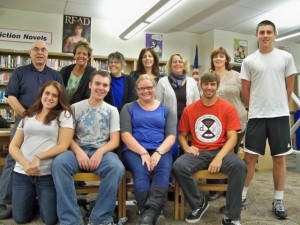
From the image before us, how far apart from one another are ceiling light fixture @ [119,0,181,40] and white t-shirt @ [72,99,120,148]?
108 inches

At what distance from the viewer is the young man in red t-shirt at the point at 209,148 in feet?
6.49

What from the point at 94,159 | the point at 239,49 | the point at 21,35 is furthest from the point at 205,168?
the point at 239,49

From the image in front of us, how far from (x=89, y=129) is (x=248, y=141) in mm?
1292

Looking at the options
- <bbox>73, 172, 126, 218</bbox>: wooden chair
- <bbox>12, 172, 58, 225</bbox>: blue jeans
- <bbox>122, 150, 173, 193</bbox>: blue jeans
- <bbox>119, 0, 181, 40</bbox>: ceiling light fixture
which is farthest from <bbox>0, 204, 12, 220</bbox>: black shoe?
<bbox>119, 0, 181, 40</bbox>: ceiling light fixture

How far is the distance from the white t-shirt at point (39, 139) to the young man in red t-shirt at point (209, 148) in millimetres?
906

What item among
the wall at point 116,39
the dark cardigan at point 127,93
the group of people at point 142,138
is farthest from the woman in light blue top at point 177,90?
the wall at point 116,39

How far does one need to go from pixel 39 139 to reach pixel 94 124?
0.40 m

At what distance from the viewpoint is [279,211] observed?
221 cm

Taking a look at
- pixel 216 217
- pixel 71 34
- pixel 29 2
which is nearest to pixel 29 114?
pixel 216 217

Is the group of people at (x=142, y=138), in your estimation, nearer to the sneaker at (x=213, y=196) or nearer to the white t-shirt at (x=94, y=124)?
the white t-shirt at (x=94, y=124)

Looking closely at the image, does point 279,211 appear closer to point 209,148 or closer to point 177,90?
point 209,148

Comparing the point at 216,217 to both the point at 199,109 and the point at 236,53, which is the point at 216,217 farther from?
the point at 236,53

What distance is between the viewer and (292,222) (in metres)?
2.12

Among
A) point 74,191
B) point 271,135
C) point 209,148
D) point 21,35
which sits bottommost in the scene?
point 74,191
